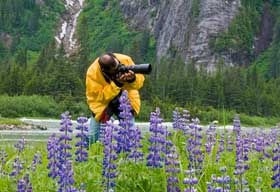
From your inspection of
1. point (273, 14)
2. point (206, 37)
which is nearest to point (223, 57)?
point (206, 37)

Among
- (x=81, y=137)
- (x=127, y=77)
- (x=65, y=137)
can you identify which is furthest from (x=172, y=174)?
(x=127, y=77)

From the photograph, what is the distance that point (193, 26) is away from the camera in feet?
440

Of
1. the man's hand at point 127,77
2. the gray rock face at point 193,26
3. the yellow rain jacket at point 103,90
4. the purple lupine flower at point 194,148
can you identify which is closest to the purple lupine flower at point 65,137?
the purple lupine flower at point 194,148

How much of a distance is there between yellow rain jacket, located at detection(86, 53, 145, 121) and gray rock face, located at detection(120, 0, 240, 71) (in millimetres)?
117496

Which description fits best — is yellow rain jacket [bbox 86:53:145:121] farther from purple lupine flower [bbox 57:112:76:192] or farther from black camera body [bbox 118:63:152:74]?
purple lupine flower [bbox 57:112:76:192]

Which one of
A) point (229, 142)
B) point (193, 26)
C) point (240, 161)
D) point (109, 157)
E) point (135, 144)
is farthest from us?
point (193, 26)

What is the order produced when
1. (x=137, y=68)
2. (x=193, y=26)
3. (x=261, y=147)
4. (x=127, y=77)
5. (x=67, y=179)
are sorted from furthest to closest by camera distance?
(x=193, y=26)
(x=127, y=77)
(x=137, y=68)
(x=261, y=147)
(x=67, y=179)

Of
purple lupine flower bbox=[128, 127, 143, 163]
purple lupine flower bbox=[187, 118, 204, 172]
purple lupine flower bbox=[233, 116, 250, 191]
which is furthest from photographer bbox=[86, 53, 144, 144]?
purple lupine flower bbox=[128, 127, 143, 163]

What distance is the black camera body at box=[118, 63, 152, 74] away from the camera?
7272 mm

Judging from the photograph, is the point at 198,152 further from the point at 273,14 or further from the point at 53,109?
the point at 273,14

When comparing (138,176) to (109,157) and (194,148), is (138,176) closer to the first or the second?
(109,157)

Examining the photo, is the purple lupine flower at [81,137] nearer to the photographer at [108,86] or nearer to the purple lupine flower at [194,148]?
the purple lupine flower at [194,148]

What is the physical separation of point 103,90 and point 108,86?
101 mm

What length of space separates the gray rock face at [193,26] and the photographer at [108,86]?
117m
